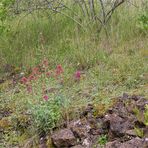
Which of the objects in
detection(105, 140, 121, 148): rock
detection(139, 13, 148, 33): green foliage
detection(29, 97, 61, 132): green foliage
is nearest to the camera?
detection(105, 140, 121, 148): rock

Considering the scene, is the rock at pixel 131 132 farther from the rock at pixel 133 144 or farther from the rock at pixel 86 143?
the rock at pixel 86 143

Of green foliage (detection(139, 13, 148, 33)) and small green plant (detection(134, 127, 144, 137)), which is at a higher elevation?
green foliage (detection(139, 13, 148, 33))

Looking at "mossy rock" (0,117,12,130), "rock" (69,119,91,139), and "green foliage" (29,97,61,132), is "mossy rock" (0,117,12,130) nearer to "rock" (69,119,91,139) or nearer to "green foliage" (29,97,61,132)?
"green foliage" (29,97,61,132)

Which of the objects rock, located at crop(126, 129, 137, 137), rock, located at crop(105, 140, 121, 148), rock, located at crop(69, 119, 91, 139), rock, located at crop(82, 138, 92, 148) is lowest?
rock, located at crop(82, 138, 92, 148)

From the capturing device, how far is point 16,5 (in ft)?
23.6

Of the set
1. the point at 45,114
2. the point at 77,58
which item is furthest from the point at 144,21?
the point at 45,114

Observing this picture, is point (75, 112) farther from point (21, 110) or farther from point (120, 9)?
point (120, 9)

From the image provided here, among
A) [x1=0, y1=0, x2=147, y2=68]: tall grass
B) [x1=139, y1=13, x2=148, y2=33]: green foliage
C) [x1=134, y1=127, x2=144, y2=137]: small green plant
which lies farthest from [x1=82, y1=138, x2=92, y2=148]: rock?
[x1=139, y1=13, x2=148, y2=33]: green foliage

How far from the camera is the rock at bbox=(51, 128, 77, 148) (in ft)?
12.5

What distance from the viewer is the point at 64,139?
380 cm

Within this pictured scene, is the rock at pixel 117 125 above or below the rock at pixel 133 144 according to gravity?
above

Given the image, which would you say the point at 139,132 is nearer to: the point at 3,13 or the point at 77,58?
the point at 77,58

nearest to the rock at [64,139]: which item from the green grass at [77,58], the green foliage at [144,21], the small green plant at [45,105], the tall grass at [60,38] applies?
the small green plant at [45,105]

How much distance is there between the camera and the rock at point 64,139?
3.81m
